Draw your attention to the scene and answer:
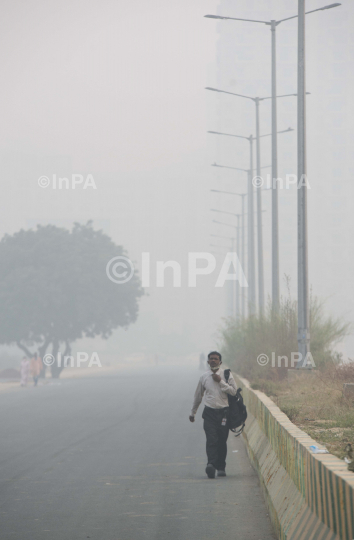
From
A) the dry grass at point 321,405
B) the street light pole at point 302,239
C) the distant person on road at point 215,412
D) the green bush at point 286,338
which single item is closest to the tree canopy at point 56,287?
the green bush at point 286,338

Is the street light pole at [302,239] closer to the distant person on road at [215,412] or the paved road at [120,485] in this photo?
the paved road at [120,485]

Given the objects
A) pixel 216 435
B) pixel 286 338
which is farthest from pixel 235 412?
pixel 286 338

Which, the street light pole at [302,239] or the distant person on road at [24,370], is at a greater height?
the street light pole at [302,239]

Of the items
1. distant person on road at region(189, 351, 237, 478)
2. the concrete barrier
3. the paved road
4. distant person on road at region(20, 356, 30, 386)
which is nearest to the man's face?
distant person on road at region(189, 351, 237, 478)

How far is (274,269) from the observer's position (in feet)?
94.2

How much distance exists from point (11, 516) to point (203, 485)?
2850 millimetres

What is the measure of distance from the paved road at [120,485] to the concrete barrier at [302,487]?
0.38 meters

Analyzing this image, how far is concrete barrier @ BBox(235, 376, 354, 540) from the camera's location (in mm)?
5421

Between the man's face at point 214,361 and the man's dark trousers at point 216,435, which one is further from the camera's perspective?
the man's face at point 214,361

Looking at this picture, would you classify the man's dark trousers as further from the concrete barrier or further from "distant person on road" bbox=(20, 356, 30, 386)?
"distant person on road" bbox=(20, 356, 30, 386)

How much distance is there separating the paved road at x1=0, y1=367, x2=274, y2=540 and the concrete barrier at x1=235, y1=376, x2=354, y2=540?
38cm

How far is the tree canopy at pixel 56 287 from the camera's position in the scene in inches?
2408

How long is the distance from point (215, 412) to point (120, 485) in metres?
1.72

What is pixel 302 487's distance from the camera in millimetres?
7055
